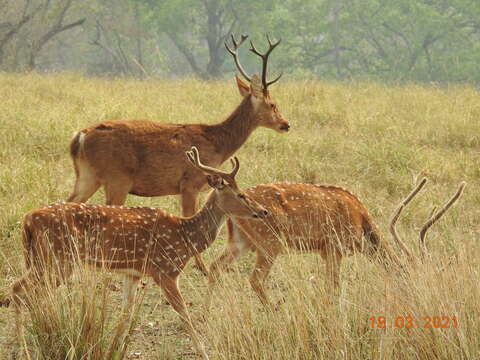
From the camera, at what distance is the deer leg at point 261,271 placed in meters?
4.69

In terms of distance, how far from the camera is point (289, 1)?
119ft

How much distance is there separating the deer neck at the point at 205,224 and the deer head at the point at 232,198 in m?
0.06

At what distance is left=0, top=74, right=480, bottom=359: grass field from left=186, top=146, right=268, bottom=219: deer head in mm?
483

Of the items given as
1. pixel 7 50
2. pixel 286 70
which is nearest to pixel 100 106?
pixel 7 50

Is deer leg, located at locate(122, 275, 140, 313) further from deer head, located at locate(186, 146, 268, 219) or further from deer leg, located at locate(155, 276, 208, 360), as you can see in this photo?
deer head, located at locate(186, 146, 268, 219)

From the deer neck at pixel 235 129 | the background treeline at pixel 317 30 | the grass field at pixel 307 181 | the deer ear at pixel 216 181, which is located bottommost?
the background treeline at pixel 317 30

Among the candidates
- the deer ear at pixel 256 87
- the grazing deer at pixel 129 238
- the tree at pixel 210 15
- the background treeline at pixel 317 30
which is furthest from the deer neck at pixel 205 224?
the tree at pixel 210 15

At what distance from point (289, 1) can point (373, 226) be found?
1281 inches

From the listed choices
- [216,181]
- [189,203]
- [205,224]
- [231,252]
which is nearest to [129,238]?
[205,224]

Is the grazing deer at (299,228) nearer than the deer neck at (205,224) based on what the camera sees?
No

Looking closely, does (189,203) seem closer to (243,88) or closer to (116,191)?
(116,191)

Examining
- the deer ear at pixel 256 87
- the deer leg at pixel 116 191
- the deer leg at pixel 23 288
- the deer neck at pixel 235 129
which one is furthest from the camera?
the deer ear at pixel 256 87

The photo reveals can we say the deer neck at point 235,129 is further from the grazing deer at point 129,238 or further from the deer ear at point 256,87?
the grazing deer at point 129,238

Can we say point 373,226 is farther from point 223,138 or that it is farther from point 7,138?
point 7,138
